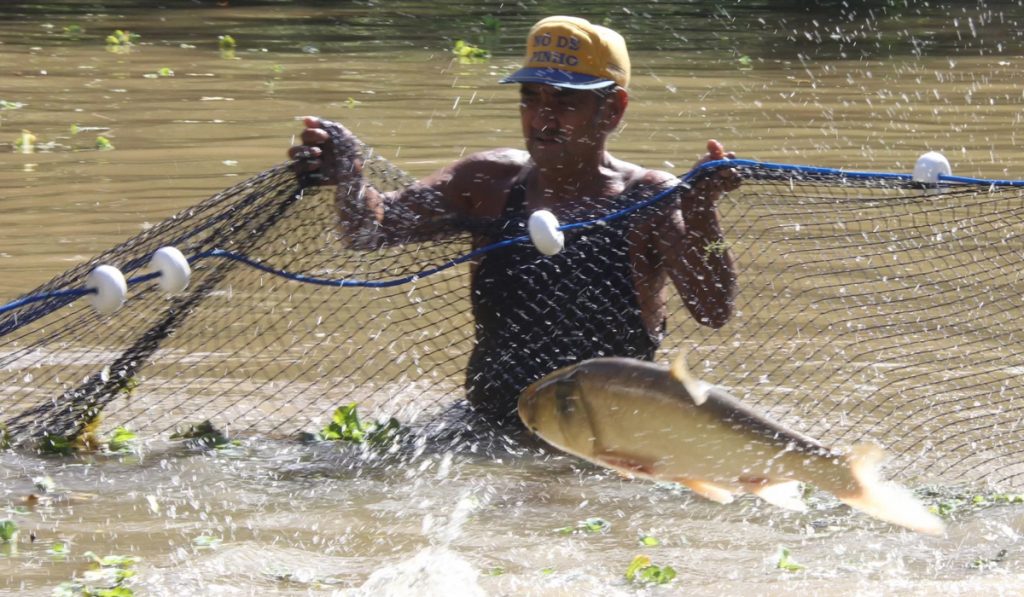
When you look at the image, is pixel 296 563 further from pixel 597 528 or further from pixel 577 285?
pixel 577 285

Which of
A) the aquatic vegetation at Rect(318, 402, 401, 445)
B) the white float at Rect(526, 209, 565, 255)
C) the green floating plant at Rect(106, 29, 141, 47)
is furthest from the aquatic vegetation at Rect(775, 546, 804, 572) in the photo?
the green floating plant at Rect(106, 29, 141, 47)

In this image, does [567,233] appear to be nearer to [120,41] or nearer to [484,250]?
[484,250]

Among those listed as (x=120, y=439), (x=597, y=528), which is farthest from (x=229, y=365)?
(x=597, y=528)

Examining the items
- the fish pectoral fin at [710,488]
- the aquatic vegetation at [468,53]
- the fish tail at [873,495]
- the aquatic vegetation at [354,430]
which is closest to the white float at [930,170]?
the fish tail at [873,495]

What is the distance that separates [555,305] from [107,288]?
60.2 inches

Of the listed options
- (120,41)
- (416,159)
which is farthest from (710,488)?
(120,41)

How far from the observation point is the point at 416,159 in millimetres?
9836

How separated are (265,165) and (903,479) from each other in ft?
17.8

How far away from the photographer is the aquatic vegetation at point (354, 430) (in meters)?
5.74

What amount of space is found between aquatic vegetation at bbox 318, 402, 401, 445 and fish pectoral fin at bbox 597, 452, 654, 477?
74.5 inches

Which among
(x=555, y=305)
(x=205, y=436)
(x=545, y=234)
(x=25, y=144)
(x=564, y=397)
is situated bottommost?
(x=205, y=436)

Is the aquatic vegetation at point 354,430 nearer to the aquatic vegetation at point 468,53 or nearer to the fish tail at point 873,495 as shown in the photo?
the fish tail at point 873,495

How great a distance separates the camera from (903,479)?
17.7 feet

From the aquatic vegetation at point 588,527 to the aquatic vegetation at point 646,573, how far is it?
0.48 metres
